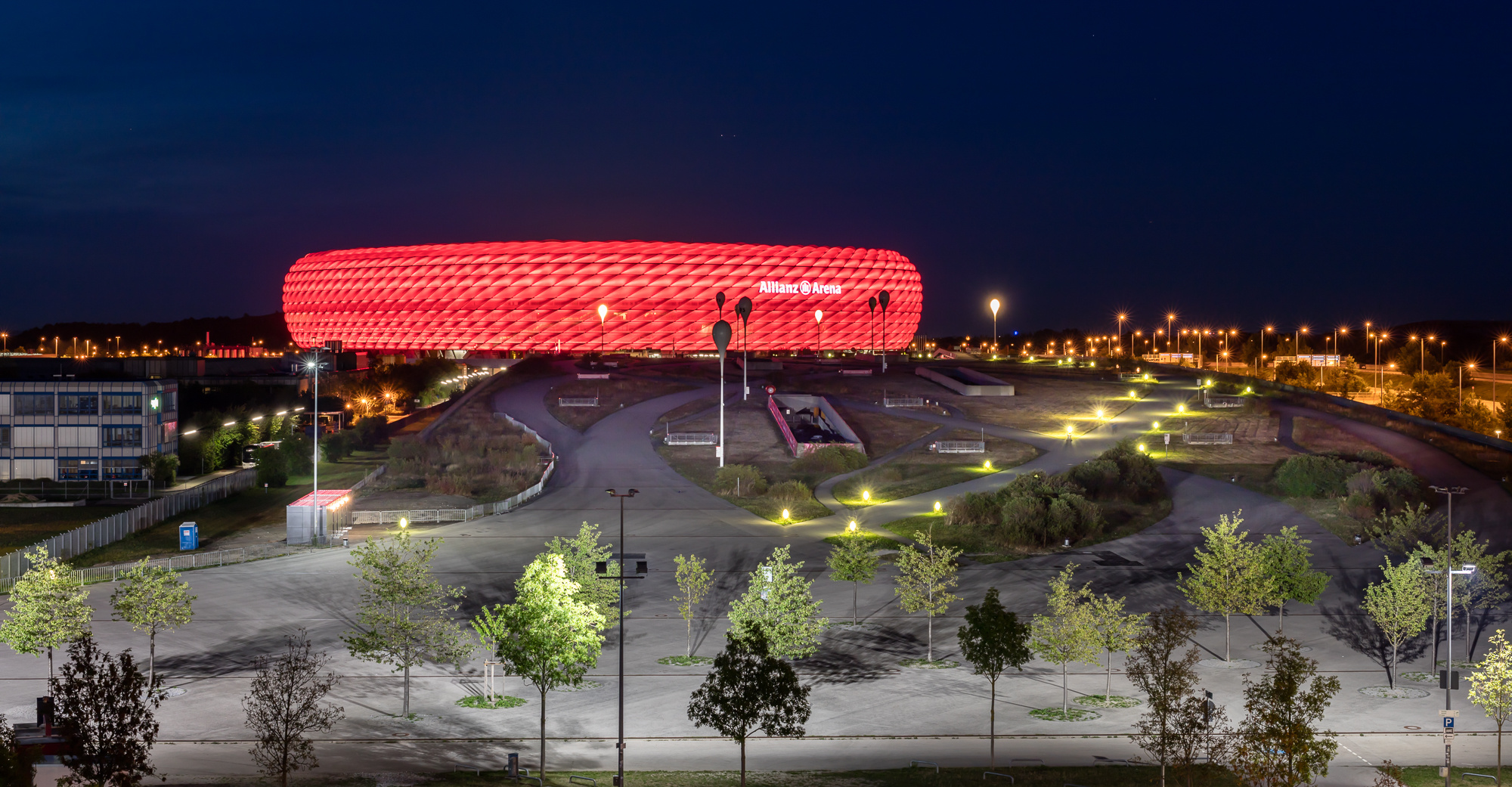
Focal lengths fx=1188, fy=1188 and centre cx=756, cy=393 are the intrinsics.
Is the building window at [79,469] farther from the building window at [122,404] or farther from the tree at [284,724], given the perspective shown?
the tree at [284,724]

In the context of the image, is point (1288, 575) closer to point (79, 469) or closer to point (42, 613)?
point (42, 613)

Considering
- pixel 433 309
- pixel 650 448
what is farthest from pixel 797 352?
pixel 650 448

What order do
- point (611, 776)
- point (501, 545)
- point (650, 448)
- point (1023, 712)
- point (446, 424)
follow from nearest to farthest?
point (611, 776), point (1023, 712), point (501, 545), point (650, 448), point (446, 424)

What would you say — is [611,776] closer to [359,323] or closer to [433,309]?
[433,309]

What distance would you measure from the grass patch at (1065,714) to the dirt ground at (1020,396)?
3584cm

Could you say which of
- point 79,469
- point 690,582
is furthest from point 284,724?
point 79,469

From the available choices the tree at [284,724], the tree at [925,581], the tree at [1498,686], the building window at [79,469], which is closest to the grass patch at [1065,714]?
the tree at [925,581]

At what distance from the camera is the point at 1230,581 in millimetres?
27578

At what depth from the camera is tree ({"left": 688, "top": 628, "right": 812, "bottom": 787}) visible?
18.2 meters

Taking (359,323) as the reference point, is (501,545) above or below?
below

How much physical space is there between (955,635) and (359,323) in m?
102

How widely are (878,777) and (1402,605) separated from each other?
13.7m

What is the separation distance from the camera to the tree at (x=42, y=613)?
2283 cm

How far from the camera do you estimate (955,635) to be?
90.5 ft
